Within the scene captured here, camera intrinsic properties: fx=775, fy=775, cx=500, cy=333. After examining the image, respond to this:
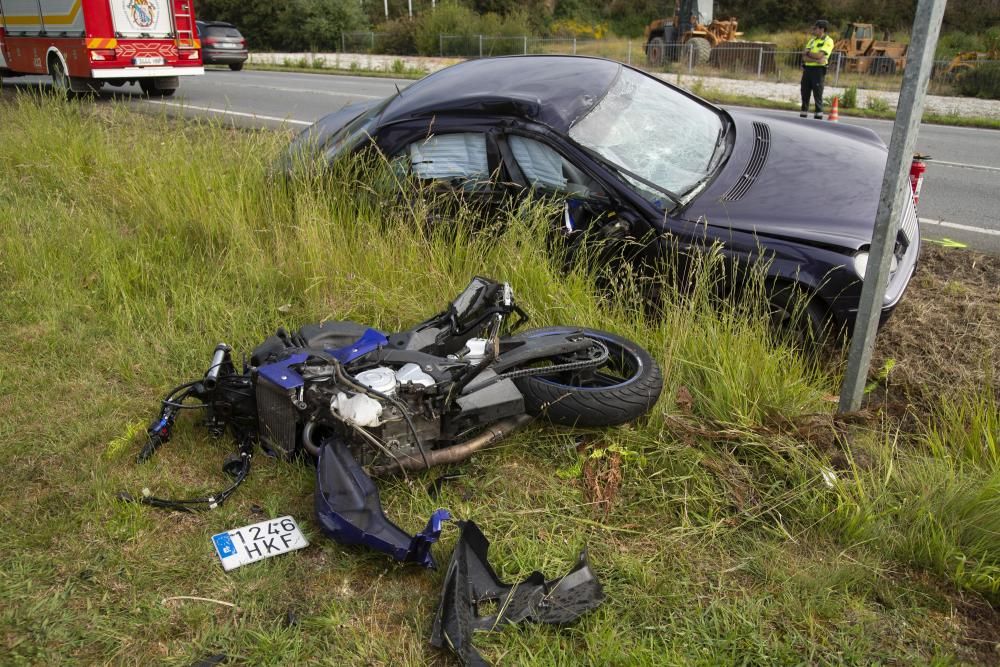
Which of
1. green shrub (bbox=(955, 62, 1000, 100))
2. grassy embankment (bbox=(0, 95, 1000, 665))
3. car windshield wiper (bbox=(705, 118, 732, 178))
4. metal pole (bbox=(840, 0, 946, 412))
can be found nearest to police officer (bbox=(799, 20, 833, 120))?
green shrub (bbox=(955, 62, 1000, 100))

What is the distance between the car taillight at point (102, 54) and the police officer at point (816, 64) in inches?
479

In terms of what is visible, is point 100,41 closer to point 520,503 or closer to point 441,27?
point 520,503

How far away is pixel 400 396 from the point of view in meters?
3.06

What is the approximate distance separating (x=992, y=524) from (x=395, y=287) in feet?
10.3

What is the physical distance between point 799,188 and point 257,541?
3308 millimetres

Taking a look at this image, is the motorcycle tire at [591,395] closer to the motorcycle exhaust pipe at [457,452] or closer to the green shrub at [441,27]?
the motorcycle exhaust pipe at [457,452]

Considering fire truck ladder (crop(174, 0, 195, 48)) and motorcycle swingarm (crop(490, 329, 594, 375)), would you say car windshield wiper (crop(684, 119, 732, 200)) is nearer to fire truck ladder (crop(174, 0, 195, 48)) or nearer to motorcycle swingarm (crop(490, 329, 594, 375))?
motorcycle swingarm (crop(490, 329, 594, 375))

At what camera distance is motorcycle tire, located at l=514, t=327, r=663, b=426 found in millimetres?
3268

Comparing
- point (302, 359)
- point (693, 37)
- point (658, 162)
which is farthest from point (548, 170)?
point (693, 37)

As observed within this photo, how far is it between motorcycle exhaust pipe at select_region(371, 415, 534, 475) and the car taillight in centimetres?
1351

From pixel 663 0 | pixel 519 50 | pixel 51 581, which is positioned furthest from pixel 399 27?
pixel 51 581

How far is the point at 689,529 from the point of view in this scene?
9.67 feet

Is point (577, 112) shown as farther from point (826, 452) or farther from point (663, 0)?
point (663, 0)

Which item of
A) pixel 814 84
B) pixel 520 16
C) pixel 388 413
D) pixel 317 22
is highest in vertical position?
pixel 520 16
